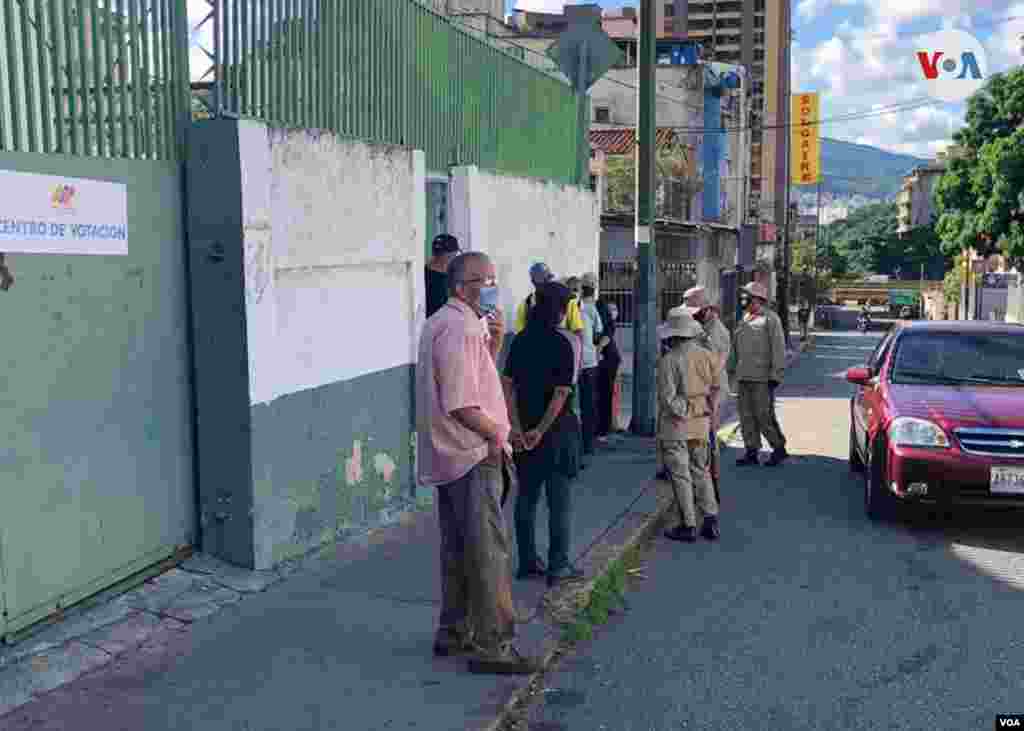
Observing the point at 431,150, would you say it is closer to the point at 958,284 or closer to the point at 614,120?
the point at 614,120

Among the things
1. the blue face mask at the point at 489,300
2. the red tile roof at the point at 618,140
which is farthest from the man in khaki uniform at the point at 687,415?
the red tile roof at the point at 618,140

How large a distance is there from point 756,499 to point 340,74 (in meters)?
4.94

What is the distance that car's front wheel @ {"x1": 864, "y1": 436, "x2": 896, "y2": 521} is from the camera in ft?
27.6

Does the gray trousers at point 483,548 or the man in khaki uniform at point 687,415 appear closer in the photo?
the gray trousers at point 483,548

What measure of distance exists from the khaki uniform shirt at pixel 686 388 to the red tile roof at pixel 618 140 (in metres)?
26.9

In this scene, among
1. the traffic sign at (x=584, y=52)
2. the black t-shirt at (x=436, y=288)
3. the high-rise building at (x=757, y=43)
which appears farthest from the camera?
the high-rise building at (x=757, y=43)

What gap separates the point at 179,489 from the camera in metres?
6.09

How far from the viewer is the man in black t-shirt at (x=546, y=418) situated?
6.21m

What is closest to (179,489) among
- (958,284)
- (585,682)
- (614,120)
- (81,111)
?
(81,111)

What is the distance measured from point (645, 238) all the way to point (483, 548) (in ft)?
25.5

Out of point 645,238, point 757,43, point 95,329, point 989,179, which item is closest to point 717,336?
point 645,238

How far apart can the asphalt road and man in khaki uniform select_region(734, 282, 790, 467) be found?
1.81 m

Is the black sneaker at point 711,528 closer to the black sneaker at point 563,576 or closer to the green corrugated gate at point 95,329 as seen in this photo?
the black sneaker at point 563,576

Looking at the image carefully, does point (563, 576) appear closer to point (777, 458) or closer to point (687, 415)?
point (687, 415)
